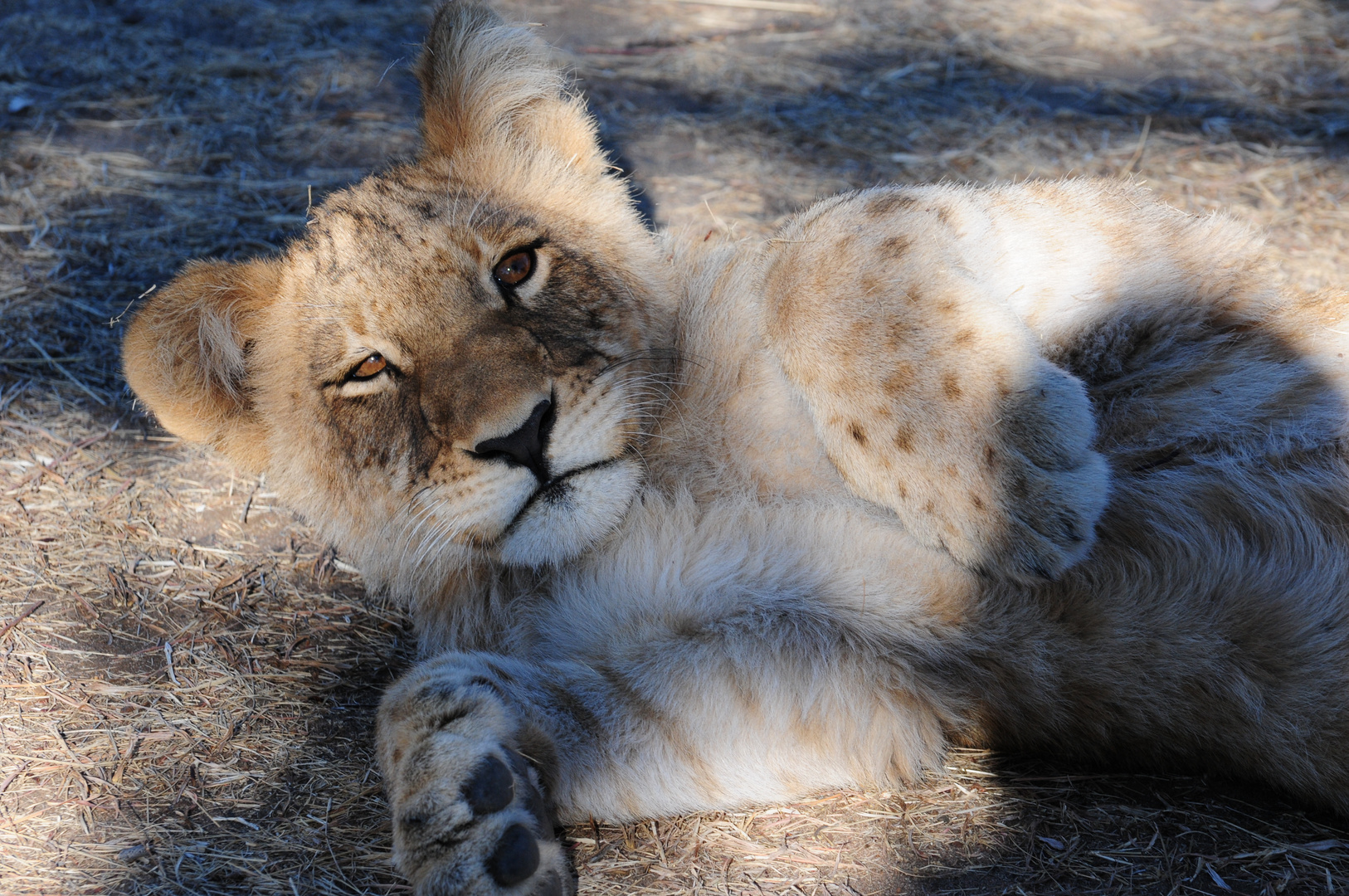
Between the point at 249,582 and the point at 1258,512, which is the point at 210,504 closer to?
the point at 249,582

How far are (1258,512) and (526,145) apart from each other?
235 cm

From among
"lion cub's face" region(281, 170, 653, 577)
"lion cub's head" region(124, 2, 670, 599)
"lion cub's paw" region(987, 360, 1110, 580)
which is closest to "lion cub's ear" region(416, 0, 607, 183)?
"lion cub's head" region(124, 2, 670, 599)

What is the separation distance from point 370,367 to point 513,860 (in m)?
1.45

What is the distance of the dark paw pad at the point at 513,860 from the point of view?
6.58 ft

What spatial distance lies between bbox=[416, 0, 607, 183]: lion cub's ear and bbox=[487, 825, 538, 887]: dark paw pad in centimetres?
204

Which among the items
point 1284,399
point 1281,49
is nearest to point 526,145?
point 1284,399

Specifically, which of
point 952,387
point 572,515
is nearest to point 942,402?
point 952,387

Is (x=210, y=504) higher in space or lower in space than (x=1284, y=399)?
lower

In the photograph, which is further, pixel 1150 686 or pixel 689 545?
pixel 689 545

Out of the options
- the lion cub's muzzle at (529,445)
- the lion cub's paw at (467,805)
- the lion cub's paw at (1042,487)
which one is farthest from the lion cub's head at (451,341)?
the lion cub's paw at (1042,487)

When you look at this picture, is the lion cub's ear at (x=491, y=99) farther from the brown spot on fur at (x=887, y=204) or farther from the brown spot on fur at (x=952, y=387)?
the brown spot on fur at (x=952, y=387)

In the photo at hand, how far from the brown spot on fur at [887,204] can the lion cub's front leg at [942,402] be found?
0.05 m

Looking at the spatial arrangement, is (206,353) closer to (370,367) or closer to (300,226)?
(370,367)

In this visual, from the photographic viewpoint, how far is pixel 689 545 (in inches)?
107
